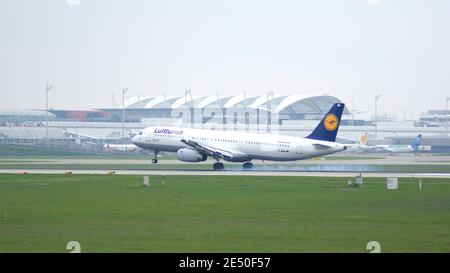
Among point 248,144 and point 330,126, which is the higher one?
point 330,126

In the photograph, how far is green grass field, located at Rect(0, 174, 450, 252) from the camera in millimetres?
34719

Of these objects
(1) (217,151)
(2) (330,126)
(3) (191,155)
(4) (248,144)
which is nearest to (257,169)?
(4) (248,144)

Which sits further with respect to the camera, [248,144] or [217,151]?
[248,144]

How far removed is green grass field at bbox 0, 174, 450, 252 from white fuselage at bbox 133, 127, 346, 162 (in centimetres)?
2321

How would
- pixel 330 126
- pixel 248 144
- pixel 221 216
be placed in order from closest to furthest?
pixel 221 216
pixel 330 126
pixel 248 144

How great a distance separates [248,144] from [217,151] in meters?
3.22

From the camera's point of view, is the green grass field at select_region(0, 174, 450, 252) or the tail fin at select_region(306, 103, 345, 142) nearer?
the green grass field at select_region(0, 174, 450, 252)

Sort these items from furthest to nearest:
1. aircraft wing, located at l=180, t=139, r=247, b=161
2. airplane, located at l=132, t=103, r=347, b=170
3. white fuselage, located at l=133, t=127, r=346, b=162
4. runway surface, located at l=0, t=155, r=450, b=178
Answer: aircraft wing, located at l=180, t=139, r=247, b=161
airplane, located at l=132, t=103, r=347, b=170
white fuselage, located at l=133, t=127, r=346, b=162
runway surface, located at l=0, t=155, r=450, b=178

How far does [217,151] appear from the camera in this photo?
98000 millimetres

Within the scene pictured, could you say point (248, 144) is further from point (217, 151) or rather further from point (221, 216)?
point (221, 216)

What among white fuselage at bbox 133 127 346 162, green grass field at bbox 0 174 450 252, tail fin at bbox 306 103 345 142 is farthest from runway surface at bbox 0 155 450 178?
green grass field at bbox 0 174 450 252

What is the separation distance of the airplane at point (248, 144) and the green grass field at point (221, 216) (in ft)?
77.9

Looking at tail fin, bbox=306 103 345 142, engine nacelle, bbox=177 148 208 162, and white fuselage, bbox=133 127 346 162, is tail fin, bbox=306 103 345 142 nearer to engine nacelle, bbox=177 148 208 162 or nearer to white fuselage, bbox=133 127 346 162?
white fuselage, bbox=133 127 346 162

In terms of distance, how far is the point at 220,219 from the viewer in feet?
143
